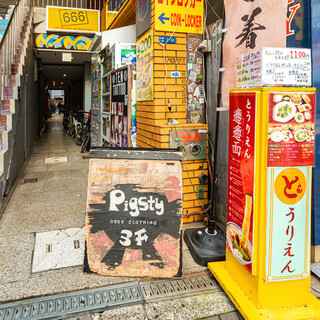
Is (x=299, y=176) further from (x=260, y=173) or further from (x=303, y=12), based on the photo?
(x=303, y=12)

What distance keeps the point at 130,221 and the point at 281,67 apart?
173cm

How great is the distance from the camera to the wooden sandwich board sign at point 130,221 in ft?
8.90

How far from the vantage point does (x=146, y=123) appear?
441cm

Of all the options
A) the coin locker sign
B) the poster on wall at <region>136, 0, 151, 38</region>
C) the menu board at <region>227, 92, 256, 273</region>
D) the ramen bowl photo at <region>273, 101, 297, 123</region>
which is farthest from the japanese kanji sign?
the poster on wall at <region>136, 0, 151, 38</region>

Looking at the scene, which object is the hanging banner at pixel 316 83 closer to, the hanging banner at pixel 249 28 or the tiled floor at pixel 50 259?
the hanging banner at pixel 249 28

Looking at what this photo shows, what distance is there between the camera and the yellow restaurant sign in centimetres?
965

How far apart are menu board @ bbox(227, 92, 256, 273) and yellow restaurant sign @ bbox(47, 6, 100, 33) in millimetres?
8879

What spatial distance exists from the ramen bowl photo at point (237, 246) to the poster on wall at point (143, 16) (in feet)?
9.36

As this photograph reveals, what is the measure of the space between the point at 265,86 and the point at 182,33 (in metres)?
2.19

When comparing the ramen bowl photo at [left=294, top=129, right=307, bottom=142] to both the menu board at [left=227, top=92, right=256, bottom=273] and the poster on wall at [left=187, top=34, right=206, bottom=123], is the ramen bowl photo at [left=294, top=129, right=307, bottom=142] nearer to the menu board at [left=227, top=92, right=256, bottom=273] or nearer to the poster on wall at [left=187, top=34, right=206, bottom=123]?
the menu board at [left=227, top=92, right=256, bottom=273]

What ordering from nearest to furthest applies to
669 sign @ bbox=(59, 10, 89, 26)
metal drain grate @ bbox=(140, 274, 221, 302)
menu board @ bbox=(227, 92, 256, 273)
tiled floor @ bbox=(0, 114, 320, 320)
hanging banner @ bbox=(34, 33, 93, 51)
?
menu board @ bbox=(227, 92, 256, 273) < tiled floor @ bbox=(0, 114, 320, 320) < metal drain grate @ bbox=(140, 274, 221, 302) < 669 sign @ bbox=(59, 10, 89, 26) < hanging banner @ bbox=(34, 33, 93, 51)

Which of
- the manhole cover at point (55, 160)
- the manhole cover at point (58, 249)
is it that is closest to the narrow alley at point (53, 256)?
the manhole cover at point (58, 249)

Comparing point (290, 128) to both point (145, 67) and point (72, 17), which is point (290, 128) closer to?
point (145, 67)

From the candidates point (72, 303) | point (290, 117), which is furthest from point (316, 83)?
point (72, 303)
